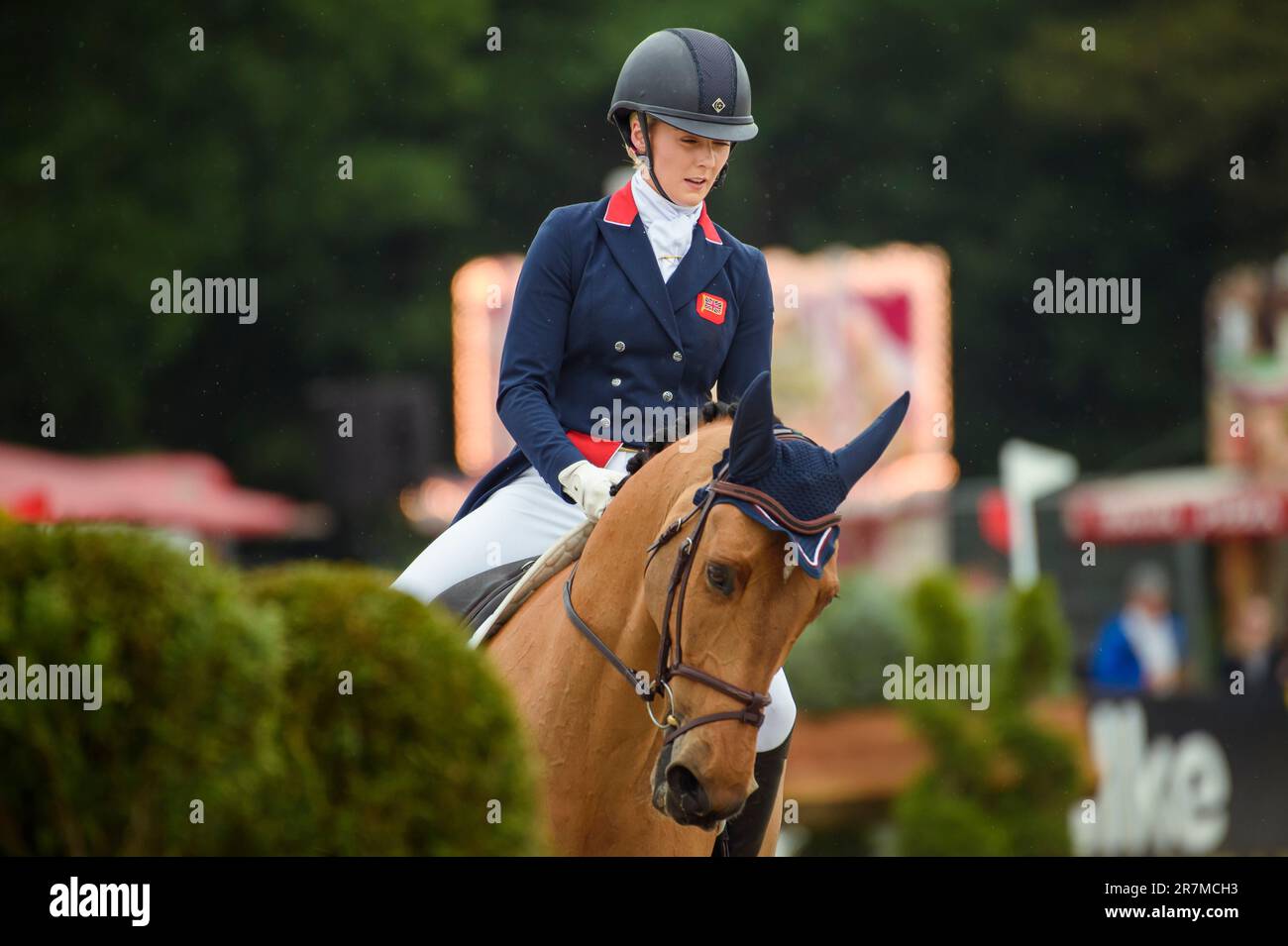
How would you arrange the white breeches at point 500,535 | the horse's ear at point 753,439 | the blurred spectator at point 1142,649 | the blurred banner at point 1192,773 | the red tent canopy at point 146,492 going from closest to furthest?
the horse's ear at point 753,439, the white breeches at point 500,535, the blurred banner at point 1192,773, the blurred spectator at point 1142,649, the red tent canopy at point 146,492

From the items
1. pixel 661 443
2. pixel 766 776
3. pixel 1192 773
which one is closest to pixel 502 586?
pixel 661 443

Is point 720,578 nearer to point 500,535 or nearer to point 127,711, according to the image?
point 500,535

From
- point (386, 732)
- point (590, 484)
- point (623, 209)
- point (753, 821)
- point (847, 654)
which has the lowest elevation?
point (847, 654)

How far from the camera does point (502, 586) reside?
571 cm

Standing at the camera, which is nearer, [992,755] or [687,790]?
[687,790]

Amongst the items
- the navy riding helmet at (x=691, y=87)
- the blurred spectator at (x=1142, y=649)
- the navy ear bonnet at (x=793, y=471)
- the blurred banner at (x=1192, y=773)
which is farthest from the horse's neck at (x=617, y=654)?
A: the blurred spectator at (x=1142, y=649)

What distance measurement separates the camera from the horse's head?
4.36 metres

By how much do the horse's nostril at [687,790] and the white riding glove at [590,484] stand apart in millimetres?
958

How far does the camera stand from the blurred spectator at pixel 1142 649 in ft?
55.8

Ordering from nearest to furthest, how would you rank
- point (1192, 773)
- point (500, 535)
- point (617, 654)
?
point (617, 654)
point (500, 535)
point (1192, 773)

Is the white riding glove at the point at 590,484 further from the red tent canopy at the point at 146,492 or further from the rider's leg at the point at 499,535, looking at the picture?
the red tent canopy at the point at 146,492

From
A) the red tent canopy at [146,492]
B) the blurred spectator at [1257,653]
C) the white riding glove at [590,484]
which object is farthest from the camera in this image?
the red tent canopy at [146,492]

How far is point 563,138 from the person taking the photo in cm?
3453

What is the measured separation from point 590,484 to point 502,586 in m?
0.69
